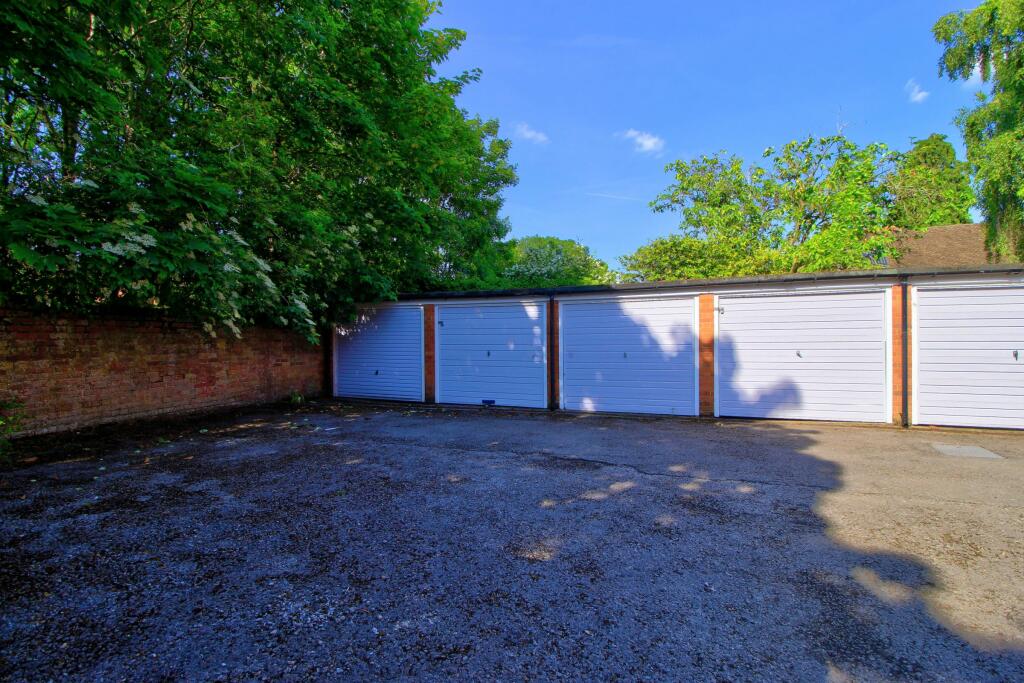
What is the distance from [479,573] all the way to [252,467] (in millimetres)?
3747

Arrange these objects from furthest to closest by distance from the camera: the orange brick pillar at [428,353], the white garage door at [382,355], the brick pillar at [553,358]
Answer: the white garage door at [382,355]
the orange brick pillar at [428,353]
the brick pillar at [553,358]

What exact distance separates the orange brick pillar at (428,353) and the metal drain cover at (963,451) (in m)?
8.85

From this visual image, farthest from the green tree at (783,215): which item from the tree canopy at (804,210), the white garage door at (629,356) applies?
the white garage door at (629,356)

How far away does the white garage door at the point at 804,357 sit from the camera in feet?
26.6

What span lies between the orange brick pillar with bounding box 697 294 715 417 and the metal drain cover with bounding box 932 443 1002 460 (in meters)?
3.21

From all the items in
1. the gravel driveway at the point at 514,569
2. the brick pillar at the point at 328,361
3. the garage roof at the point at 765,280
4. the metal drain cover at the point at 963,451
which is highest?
the garage roof at the point at 765,280

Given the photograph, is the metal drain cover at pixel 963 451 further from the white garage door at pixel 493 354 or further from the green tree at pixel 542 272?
the green tree at pixel 542 272

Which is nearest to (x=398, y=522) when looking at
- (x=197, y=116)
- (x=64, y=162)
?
(x=64, y=162)

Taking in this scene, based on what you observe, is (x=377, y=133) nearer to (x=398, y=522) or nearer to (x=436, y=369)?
(x=436, y=369)

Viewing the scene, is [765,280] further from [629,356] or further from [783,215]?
[783,215]

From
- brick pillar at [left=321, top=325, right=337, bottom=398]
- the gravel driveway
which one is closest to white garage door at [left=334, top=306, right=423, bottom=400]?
brick pillar at [left=321, top=325, right=337, bottom=398]

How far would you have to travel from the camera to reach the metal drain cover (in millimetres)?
5957

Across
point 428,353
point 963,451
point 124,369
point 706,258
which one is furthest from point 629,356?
point 706,258

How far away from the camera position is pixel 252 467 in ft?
17.9
